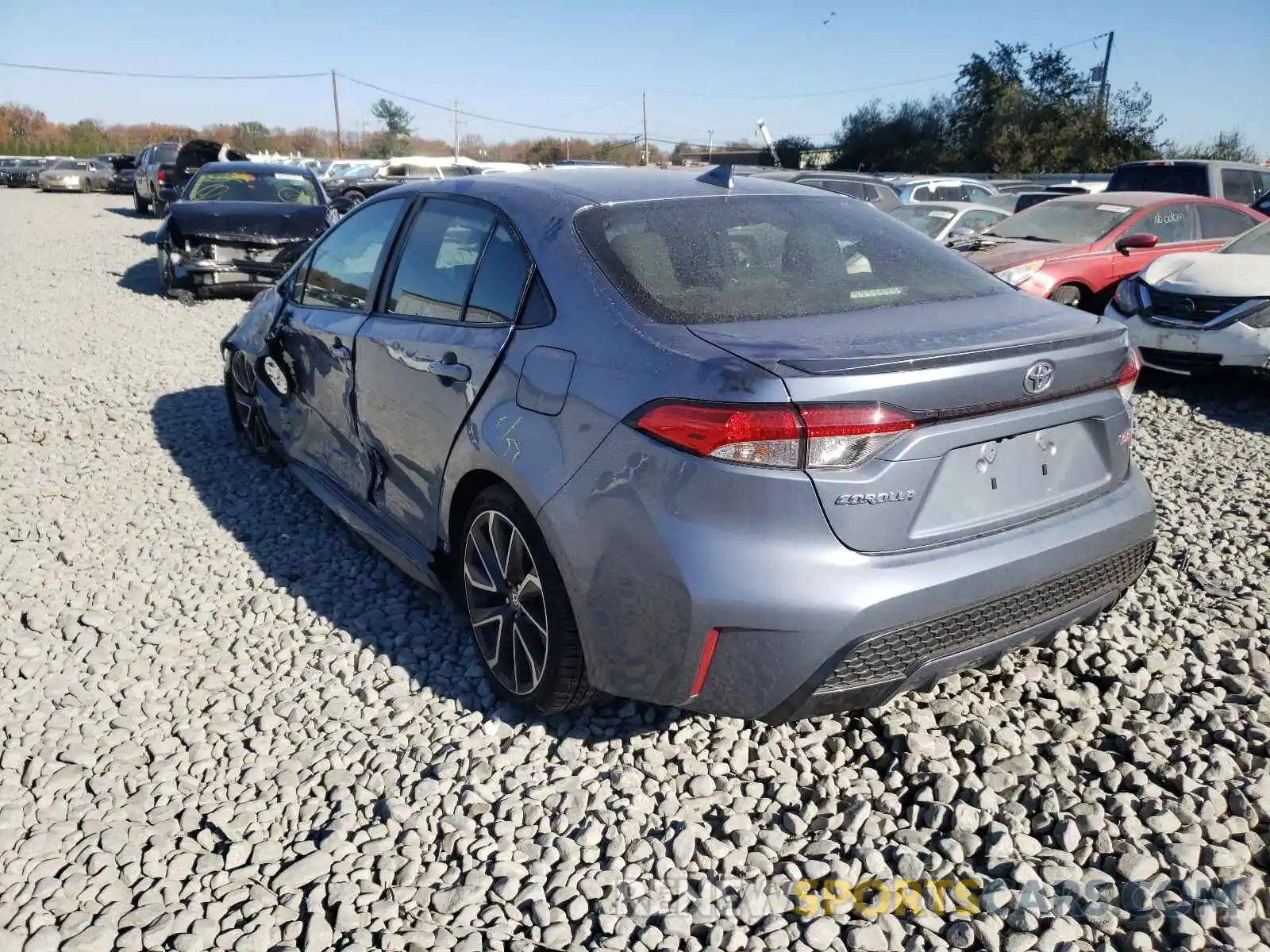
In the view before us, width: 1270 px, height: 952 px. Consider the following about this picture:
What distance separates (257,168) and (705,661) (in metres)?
12.1

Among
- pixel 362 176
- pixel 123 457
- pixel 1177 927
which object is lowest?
pixel 1177 927

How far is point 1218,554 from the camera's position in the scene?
417cm

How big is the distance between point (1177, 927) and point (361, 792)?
6.80ft

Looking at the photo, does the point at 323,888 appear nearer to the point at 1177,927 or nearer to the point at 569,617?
the point at 569,617

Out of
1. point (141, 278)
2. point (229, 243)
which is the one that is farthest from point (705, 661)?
point (141, 278)

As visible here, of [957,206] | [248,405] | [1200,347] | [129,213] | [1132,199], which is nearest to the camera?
[248,405]

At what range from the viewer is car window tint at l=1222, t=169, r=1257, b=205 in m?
12.5

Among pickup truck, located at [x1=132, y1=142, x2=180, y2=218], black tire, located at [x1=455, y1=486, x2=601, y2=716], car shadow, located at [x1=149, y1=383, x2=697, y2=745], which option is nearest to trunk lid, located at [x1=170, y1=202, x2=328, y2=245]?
car shadow, located at [x1=149, y1=383, x2=697, y2=745]

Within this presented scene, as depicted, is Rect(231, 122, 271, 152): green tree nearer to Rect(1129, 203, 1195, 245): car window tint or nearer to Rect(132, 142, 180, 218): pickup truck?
Rect(132, 142, 180, 218): pickup truck

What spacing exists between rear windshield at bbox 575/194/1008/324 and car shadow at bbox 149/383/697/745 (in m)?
1.30

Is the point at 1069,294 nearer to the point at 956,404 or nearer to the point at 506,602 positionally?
the point at 956,404

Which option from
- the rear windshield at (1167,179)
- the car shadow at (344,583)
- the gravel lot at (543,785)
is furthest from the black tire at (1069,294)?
the car shadow at (344,583)

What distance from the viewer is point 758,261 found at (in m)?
2.94

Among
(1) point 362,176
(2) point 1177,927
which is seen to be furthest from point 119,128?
(2) point 1177,927
